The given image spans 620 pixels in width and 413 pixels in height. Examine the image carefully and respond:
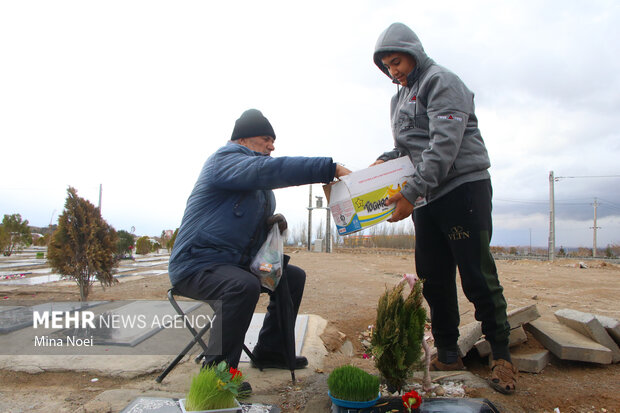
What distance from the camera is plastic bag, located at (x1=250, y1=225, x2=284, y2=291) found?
8.15 ft

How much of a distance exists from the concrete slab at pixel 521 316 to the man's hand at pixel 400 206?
1.44 meters

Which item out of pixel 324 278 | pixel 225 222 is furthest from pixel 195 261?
pixel 324 278

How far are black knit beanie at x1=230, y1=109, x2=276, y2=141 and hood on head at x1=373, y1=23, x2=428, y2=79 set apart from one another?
3.10 feet

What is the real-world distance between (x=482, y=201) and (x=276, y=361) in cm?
189

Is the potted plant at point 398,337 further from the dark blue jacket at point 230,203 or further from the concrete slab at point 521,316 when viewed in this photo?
the concrete slab at point 521,316

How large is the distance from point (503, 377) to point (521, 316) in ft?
2.57

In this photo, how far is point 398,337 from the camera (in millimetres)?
1971

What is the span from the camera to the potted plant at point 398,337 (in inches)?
77.6

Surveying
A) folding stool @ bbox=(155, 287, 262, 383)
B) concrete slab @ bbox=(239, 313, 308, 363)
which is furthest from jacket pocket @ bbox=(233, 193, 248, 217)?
concrete slab @ bbox=(239, 313, 308, 363)

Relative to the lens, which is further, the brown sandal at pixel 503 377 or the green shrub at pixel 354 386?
the brown sandal at pixel 503 377

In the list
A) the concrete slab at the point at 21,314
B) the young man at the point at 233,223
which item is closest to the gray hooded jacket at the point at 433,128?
the young man at the point at 233,223

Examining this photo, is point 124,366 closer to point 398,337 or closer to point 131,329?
point 131,329

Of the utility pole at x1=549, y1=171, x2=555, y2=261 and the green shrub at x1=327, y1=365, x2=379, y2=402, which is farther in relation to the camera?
the utility pole at x1=549, y1=171, x2=555, y2=261

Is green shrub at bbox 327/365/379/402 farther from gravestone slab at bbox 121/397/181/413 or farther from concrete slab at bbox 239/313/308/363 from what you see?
concrete slab at bbox 239/313/308/363
